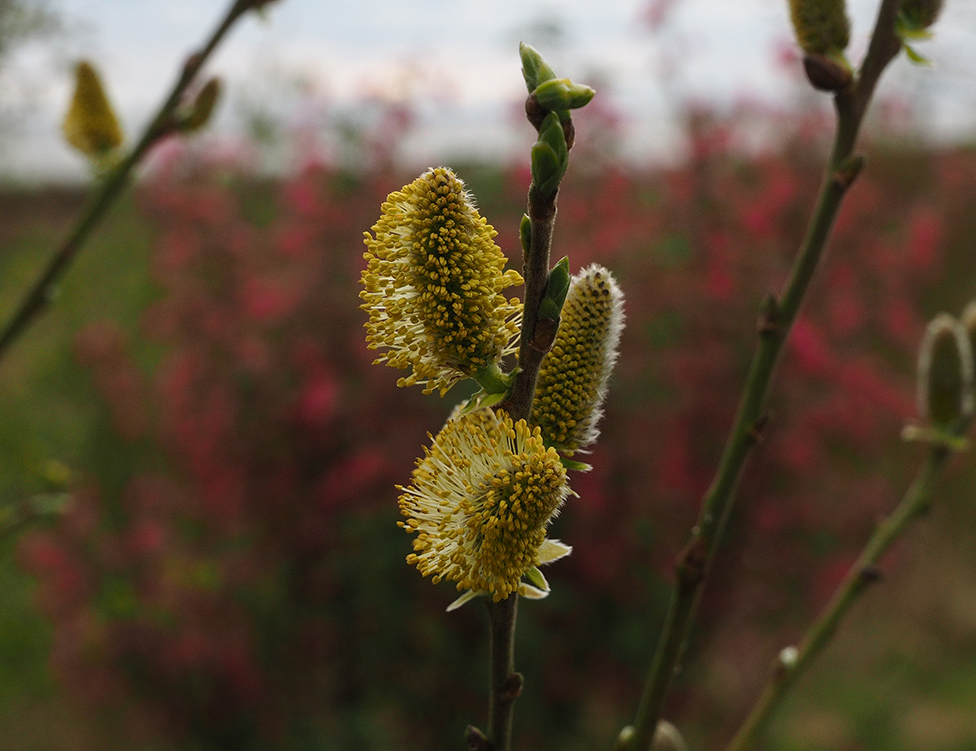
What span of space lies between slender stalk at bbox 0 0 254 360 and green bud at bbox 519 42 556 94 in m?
0.63

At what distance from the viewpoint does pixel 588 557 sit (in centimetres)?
270

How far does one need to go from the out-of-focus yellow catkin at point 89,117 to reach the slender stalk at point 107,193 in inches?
4.7

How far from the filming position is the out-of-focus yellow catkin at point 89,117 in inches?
41.8

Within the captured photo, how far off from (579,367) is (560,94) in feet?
0.62

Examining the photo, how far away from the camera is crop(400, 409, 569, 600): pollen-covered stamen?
1.58 ft

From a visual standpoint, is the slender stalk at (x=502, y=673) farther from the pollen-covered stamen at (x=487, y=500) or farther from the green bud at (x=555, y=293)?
the green bud at (x=555, y=293)

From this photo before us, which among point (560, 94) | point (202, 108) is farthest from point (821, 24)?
point (202, 108)

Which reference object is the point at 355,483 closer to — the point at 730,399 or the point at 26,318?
the point at 730,399

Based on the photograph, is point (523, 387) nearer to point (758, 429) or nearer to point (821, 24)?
point (758, 429)

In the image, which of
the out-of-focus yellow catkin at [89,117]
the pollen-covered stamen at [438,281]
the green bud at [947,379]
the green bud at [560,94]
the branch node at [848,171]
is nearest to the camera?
the green bud at [560,94]

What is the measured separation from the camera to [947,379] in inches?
36.5

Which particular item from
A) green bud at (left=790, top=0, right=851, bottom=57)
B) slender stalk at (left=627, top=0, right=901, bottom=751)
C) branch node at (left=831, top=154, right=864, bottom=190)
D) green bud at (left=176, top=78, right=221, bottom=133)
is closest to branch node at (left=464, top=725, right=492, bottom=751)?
slender stalk at (left=627, top=0, right=901, bottom=751)

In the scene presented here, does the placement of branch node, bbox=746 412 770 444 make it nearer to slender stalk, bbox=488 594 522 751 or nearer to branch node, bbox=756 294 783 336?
branch node, bbox=756 294 783 336

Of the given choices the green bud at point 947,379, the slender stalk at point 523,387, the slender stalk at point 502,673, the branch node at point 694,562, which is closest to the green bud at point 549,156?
the slender stalk at point 523,387
